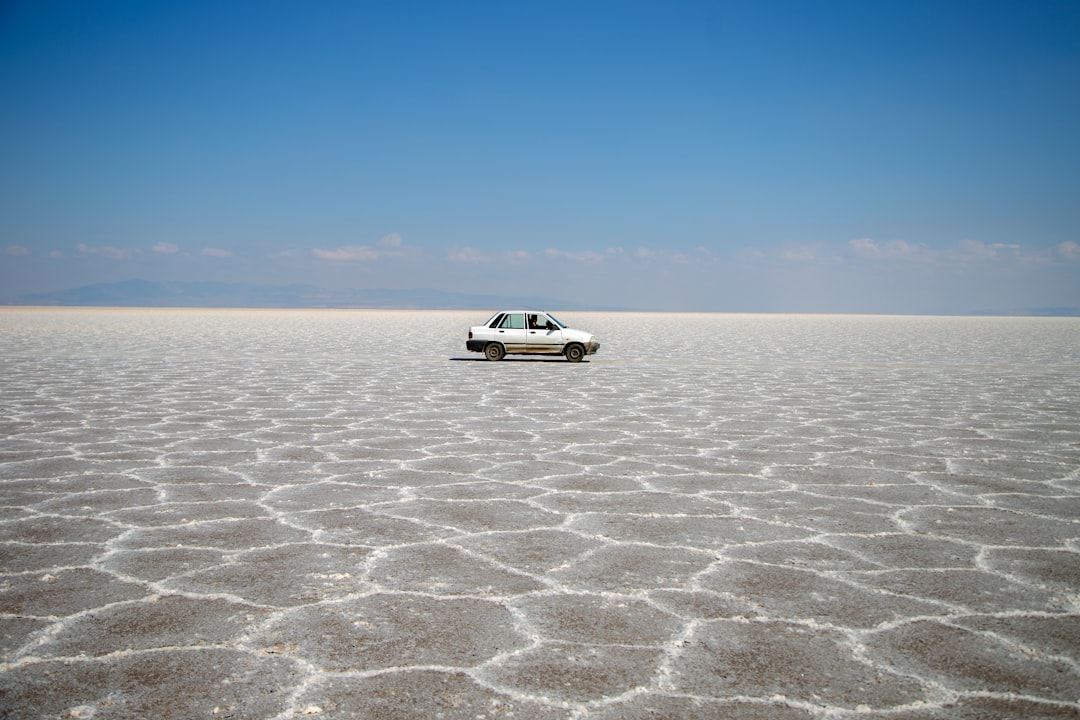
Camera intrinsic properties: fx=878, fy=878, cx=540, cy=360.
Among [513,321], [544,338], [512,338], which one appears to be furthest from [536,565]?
[513,321]

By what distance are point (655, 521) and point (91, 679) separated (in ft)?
12.0

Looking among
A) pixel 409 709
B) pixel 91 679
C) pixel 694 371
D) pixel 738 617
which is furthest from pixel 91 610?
pixel 694 371

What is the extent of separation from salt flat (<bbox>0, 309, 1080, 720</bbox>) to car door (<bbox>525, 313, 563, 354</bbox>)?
33.0 ft

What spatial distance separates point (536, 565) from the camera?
5.08 metres

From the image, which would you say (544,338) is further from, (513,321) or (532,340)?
(513,321)

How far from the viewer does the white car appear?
2161 centimetres

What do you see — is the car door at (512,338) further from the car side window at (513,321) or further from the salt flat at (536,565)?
the salt flat at (536,565)

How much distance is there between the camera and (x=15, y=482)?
7.19 m

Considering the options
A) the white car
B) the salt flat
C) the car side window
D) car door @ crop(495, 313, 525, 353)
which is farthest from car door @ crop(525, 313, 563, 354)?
the salt flat

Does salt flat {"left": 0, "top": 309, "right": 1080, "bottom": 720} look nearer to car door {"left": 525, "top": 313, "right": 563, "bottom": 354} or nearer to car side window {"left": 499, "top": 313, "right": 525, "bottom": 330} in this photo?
car door {"left": 525, "top": 313, "right": 563, "bottom": 354}

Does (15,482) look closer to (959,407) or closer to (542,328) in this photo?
(959,407)

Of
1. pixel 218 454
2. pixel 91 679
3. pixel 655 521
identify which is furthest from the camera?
pixel 218 454

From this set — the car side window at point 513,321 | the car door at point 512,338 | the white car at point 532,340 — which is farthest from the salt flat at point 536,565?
the car side window at point 513,321

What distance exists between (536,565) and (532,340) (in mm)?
16787
